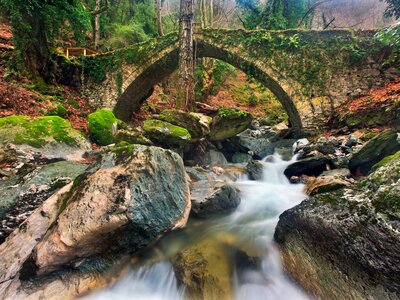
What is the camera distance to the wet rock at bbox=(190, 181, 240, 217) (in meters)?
3.26

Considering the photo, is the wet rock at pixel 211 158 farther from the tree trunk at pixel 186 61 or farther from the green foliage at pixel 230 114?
the tree trunk at pixel 186 61

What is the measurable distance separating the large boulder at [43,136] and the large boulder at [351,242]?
3980mm

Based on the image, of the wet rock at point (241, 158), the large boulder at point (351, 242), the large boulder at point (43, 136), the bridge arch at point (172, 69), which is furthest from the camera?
the bridge arch at point (172, 69)

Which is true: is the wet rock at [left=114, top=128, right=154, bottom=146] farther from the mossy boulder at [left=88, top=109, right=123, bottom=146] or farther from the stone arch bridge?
the stone arch bridge

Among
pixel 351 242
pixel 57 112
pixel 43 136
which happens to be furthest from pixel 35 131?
pixel 351 242

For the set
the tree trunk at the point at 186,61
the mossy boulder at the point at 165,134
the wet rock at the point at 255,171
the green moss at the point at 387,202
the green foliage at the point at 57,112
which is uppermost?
the tree trunk at the point at 186,61

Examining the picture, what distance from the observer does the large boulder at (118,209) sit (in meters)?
2.01

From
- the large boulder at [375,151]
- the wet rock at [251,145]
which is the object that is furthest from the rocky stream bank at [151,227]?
the wet rock at [251,145]

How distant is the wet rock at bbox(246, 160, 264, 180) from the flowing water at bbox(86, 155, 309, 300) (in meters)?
1.67

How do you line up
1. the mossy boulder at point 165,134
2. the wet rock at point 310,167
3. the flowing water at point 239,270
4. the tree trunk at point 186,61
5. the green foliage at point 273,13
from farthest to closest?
the green foliage at point 273,13
the tree trunk at point 186,61
the mossy boulder at point 165,134
the wet rock at point 310,167
the flowing water at point 239,270

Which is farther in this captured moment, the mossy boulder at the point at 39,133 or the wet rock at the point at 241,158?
the wet rock at the point at 241,158

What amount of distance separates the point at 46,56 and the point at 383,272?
10.6 meters

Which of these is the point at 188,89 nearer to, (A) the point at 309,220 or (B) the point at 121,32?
(A) the point at 309,220

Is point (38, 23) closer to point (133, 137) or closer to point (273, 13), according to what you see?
point (133, 137)
